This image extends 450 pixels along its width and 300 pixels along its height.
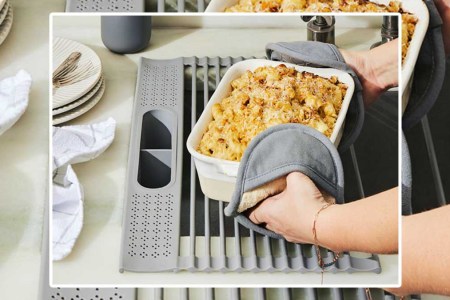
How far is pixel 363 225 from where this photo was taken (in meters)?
0.80

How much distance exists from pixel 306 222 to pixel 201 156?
0.10 m

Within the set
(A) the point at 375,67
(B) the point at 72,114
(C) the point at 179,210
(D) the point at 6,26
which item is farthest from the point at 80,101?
(D) the point at 6,26

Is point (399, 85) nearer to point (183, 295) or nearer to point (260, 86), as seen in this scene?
point (260, 86)

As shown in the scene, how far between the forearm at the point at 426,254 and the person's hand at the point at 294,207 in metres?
0.09

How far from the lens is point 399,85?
808 mm

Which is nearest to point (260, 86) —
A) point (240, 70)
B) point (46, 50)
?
point (240, 70)

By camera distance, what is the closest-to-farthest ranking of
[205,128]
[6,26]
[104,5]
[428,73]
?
[205,128], [428,73], [104,5], [6,26]

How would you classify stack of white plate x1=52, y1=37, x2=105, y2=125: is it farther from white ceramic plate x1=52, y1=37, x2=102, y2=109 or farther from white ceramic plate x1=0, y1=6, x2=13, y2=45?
white ceramic plate x1=0, y1=6, x2=13, y2=45

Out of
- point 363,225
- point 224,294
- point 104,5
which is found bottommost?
point 224,294

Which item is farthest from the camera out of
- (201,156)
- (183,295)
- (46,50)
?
(46,50)

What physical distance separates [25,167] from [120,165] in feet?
0.54

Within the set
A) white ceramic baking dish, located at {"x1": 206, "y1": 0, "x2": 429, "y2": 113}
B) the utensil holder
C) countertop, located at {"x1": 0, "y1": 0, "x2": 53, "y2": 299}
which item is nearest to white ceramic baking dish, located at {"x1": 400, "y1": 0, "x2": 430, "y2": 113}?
white ceramic baking dish, located at {"x1": 206, "y1": 0, "x2": 429, "y2": 113}

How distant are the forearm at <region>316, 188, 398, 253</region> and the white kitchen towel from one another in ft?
1.18

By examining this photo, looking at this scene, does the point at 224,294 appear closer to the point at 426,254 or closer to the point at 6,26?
the point at 426,254
